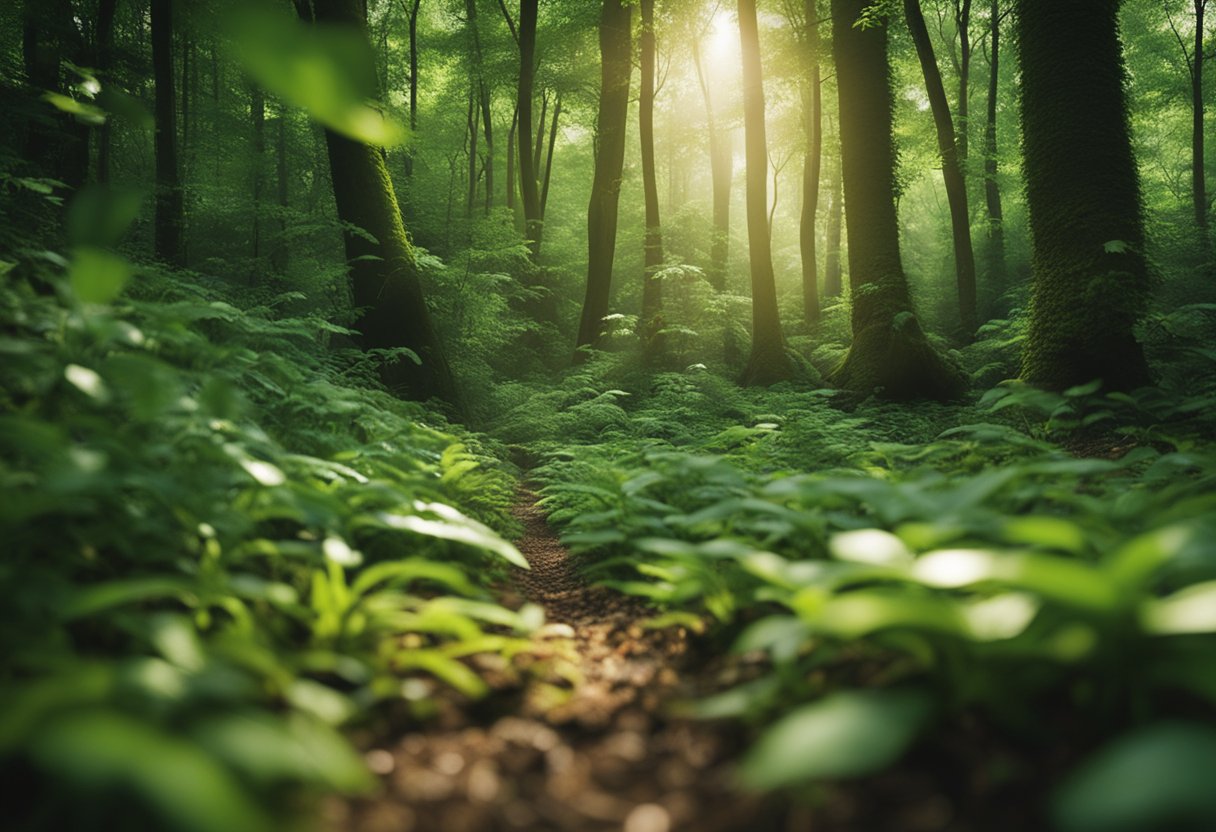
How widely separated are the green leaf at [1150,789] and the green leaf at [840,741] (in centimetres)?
22

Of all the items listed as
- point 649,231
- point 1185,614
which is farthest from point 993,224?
point 1185,614

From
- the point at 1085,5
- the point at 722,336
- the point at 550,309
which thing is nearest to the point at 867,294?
the point at 1085,5

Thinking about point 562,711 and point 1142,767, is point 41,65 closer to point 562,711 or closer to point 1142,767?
point 562,711

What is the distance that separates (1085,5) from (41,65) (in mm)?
11046

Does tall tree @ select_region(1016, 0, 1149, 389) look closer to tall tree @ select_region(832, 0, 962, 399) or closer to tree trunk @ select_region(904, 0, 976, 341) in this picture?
tall tree @ select_region(832, 0, 962, 399)

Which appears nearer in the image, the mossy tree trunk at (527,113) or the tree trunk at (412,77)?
the mossy tree trunk at (527,113)

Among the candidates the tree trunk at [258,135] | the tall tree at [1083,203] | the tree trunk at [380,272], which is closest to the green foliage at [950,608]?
the tall tree at [1083,203]

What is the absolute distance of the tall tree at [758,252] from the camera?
969 cm

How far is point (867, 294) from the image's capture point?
820cm

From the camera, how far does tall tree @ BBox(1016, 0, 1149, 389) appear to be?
17.2 ft

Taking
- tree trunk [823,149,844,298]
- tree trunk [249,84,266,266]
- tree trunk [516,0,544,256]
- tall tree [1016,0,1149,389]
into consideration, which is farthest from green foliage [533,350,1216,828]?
tree trunk [823,149,844,298]

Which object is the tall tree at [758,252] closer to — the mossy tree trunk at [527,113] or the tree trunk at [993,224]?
the mossy tree trunk at [527,113]

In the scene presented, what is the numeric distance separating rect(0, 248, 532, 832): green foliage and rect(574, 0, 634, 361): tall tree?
9.54 meters

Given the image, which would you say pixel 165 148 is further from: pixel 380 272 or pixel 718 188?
pixel 718 188
